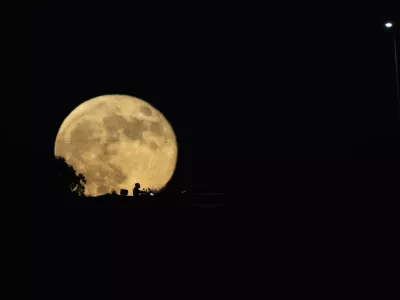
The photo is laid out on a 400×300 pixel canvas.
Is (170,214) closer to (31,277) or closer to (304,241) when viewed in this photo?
(304,241)

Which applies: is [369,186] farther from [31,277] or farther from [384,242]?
[31,277]

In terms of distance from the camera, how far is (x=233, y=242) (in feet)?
39.4

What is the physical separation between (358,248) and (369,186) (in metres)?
9.20

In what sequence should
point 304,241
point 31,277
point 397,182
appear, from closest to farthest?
point 31,277 < point 304,241 < point 397,182

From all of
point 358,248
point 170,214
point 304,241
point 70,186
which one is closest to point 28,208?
point 170,214

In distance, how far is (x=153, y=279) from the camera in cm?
996

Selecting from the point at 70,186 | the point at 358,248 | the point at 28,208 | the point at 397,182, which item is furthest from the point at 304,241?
the point at 70,186

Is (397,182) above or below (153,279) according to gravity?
above

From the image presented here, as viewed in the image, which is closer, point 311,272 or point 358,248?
point 311,272

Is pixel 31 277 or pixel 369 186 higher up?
pixel 369 186

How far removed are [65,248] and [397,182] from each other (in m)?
12.2

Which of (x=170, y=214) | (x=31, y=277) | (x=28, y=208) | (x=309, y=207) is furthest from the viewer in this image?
(x=309, y=207)

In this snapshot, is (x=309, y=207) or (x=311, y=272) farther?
(x=309, y=207)

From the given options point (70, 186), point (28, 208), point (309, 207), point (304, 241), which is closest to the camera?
point (304, 241)
